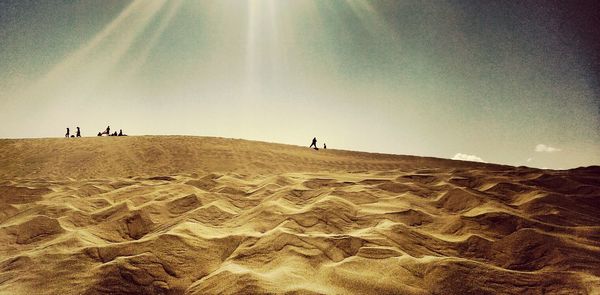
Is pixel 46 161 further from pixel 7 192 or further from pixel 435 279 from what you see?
pixel 435 279

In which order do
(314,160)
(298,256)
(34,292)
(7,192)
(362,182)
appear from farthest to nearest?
(314,160) → (362,182) → (7,192) → (298,256) → (34,292)

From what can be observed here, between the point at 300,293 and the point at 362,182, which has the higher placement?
the point at 362,182

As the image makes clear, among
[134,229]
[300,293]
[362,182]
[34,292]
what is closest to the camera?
[300,293]

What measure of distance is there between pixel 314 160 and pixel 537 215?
44.4ft

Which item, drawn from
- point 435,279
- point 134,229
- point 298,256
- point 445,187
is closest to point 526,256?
point 435,279

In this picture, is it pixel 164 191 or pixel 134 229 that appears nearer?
pixel 134 229

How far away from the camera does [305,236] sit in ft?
9.11

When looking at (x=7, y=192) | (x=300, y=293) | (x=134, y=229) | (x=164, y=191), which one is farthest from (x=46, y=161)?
(x=300, y=293)

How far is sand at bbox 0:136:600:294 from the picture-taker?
7.11 ft

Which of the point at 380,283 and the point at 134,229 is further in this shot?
the point at 134,229

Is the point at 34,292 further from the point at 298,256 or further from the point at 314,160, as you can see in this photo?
the point at 314,160

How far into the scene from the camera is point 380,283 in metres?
2.11

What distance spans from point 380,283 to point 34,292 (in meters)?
2.10

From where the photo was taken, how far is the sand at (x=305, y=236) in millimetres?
2168
